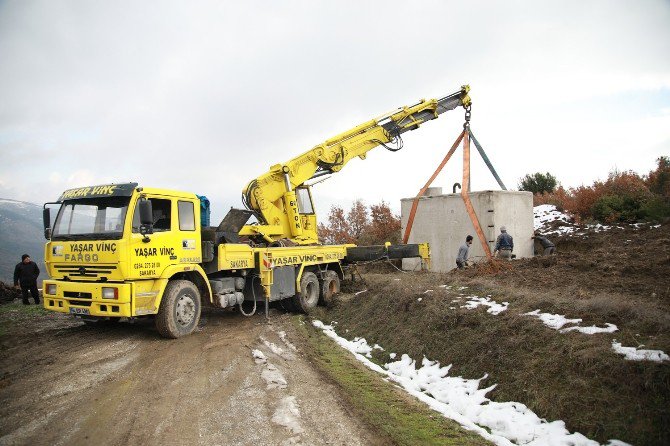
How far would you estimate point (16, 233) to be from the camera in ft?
137

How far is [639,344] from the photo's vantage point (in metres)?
5.03

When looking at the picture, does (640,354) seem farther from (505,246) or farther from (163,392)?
(505,246)

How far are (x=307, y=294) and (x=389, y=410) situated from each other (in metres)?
6.99

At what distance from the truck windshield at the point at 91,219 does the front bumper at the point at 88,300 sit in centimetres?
A: 82

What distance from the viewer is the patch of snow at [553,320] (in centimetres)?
605

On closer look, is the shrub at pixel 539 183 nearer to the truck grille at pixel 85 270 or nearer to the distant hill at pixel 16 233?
the truck grille at pixel 85 270

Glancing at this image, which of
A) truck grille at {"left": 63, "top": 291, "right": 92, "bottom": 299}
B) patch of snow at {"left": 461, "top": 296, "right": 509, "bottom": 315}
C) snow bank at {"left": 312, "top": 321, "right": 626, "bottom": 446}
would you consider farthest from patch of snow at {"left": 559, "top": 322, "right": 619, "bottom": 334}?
truck grille at {"left": 63, "top": 291, "right": 92, "bottom": 299}

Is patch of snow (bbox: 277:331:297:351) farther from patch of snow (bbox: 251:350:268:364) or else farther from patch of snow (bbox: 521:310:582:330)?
patch of snow (bbox: 521:310:582:330)

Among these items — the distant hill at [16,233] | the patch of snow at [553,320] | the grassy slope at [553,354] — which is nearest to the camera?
the grassy slope at [553,354]

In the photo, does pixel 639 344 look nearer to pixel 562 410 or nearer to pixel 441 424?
pixel 562 410

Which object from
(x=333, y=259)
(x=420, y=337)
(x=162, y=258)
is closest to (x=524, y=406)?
(x=420, y=337)

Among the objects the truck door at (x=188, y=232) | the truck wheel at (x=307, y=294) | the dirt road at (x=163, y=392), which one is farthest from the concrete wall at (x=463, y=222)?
the truck door at (x=188, y=232)

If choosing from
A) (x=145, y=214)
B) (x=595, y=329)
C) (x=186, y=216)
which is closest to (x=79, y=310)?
(x=145, y=214)

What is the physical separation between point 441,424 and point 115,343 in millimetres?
5672
